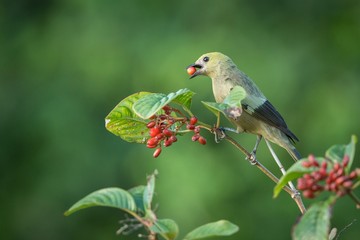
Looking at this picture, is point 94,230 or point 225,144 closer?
point 225,144

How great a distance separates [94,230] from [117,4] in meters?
3.08

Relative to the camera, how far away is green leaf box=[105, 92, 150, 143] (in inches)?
88.3

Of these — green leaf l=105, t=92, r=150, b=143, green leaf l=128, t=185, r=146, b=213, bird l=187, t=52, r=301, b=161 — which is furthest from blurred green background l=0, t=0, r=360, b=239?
green leaf l=128, t=185, r=146, b=213

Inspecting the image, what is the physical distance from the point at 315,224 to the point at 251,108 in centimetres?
236

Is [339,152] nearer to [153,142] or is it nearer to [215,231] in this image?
[215,231]

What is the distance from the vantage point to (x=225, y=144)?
8.55 m

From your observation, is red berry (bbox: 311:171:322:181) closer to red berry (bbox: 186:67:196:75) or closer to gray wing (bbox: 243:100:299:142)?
gray wing (bbox: 243:100:299:142)

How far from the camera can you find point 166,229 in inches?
62.2

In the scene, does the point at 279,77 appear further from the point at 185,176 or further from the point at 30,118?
the point at 30,118

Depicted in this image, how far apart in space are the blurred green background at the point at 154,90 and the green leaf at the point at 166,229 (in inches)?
250

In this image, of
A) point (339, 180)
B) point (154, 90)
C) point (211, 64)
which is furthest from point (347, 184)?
point (154, 90)

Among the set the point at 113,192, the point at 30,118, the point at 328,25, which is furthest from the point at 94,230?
the point at 113,192

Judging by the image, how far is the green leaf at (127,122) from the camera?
2.24 meters

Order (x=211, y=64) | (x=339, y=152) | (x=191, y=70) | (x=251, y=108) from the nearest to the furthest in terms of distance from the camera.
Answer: (x=339, y=152), (x=251, y=108), (x=211, y=64), (x=191, y=70)
